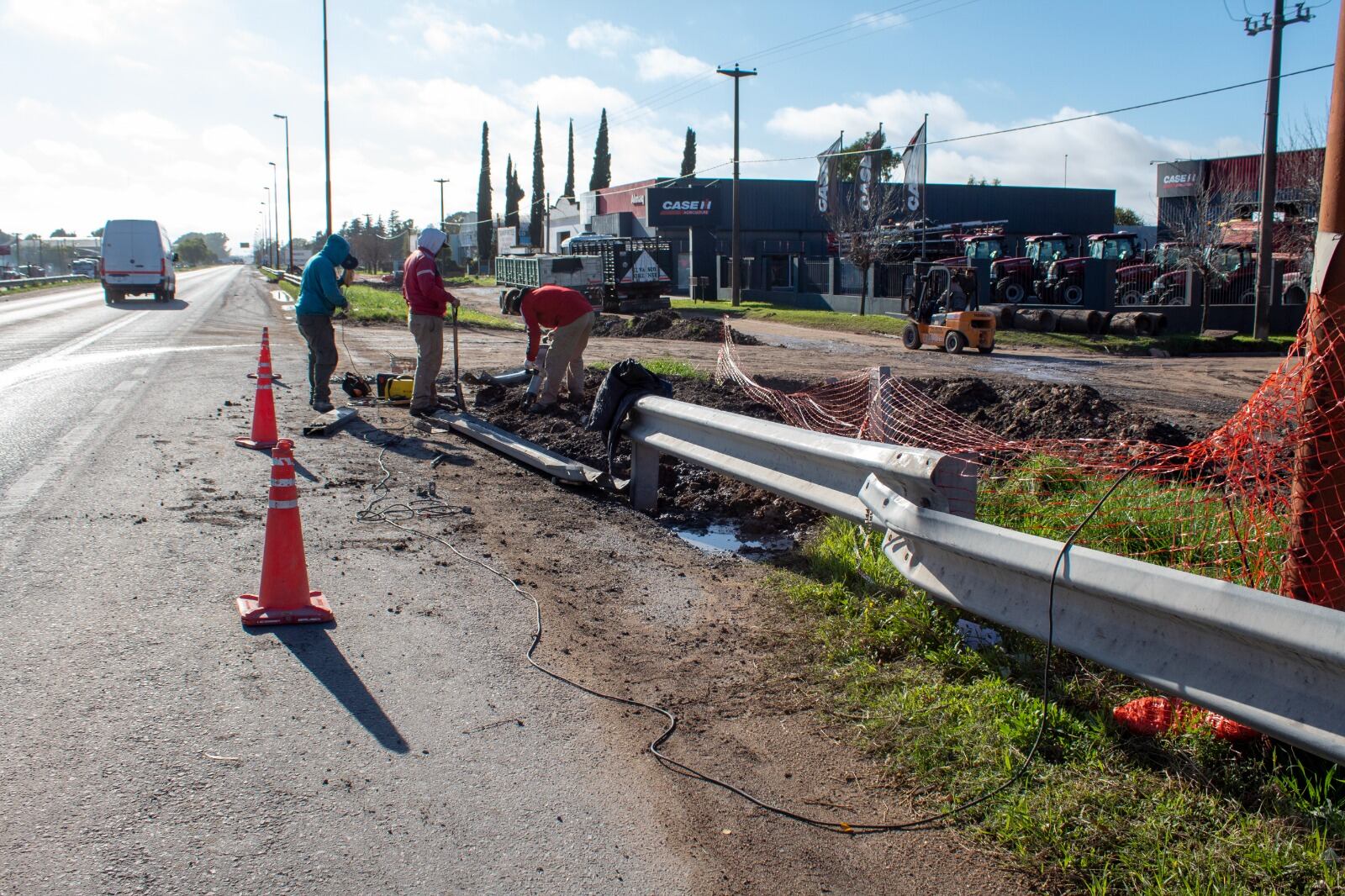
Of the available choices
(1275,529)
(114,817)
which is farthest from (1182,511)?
(114,817)

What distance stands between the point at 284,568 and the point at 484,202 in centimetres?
10469

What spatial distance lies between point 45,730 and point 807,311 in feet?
123

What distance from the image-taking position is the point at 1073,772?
370 centimetres

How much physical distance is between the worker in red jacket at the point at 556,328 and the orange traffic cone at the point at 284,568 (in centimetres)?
617

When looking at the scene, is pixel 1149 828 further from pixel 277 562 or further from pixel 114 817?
pixel 277 562

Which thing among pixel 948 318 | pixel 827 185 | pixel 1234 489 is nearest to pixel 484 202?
pixel 827 185

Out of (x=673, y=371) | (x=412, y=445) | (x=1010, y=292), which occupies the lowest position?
(x=412, y=445)

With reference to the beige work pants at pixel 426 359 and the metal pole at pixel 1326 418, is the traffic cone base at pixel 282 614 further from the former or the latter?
the beige work pants at pixel 426 359

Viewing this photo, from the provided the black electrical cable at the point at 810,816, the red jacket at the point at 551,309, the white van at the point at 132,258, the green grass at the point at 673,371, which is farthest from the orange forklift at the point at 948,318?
the white van at the point at 132,258

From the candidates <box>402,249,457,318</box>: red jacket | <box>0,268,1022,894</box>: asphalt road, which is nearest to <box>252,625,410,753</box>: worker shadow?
<box>0,268,1022,894</box>: asphalt road

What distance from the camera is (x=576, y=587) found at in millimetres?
Answer: 6137

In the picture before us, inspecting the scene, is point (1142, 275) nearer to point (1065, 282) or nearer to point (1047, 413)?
point (1065, 282)

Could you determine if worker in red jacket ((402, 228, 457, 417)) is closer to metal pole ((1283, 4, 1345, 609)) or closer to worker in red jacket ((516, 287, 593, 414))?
worker in red jacket ((516, 287, 593, 414))

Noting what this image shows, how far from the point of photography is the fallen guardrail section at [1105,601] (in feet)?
10.1
